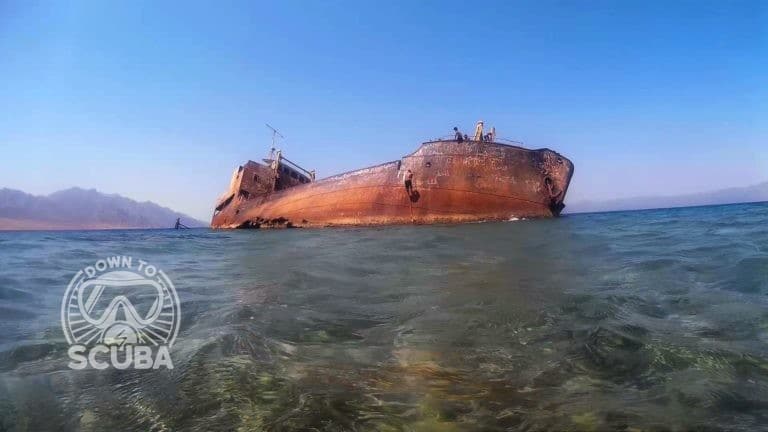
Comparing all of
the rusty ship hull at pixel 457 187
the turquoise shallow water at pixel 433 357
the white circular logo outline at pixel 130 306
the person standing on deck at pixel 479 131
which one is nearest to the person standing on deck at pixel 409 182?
the rusty ship hull at pixel 457 187

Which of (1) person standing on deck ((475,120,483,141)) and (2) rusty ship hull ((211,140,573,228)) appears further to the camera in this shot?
(1) person standing on deck ((475,120,483,141))

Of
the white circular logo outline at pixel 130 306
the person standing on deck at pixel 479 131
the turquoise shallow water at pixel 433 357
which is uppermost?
the person standing on deck at pixel 479 131

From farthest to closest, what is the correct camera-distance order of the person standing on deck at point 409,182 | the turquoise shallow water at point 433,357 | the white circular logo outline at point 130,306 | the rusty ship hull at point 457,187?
the person standing on deck at point 409,182
the rusty ship hull at point 457,187
the white circular logo outline at point 130,306
the turquoise shallow water at point 433,357

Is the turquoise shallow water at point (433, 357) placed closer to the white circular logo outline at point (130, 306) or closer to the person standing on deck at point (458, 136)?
the white circular logo outline at point (130, 306)

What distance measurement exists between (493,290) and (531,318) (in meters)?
0.98

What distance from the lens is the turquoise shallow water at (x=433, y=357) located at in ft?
5.79

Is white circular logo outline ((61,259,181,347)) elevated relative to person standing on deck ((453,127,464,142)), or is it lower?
lower

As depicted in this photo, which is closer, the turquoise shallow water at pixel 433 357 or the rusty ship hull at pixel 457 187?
the turquoise shallow water at pixel 433 357

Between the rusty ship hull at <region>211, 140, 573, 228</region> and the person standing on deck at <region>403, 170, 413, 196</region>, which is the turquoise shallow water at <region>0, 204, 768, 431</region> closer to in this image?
the rusty ship hull at <region>211, 140, 573, 228</region>

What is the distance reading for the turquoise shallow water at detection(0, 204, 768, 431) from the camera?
1.76 meters

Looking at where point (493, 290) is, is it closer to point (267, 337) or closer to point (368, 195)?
point (267, 337)

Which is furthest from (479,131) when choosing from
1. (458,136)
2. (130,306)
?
(130,306)

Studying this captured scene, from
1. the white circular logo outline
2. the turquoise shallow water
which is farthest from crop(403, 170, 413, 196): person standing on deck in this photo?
the turquoise shallow water

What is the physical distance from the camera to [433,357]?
8.08ft
